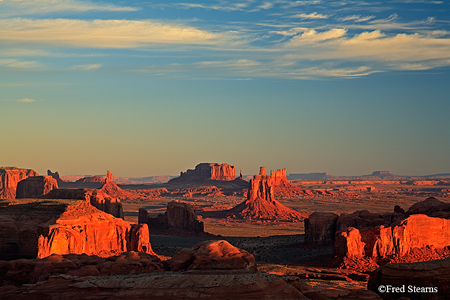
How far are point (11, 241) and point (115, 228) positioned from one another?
36.4ft

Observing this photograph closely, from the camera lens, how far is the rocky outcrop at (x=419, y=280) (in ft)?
122

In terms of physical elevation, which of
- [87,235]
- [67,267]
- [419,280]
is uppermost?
[87,235]

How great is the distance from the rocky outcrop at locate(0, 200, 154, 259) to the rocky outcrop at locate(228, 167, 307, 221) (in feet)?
289

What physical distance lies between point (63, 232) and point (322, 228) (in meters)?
41.5

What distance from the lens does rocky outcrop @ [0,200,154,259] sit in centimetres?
6247

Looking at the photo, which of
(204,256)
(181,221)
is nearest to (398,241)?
(204,256)

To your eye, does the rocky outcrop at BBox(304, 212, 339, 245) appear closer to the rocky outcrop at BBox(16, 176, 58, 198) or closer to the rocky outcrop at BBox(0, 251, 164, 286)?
the rocky outcrop at BBox(0, 251, 164, 286)

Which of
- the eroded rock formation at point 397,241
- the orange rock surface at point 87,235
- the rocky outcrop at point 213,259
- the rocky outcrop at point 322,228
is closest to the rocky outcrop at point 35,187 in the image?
the orange rock surface at point 87,235

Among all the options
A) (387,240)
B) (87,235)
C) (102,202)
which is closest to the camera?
(87,235)

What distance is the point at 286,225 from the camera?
149m

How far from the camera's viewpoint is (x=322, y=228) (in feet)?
300

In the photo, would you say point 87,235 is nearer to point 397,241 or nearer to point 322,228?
point 397,241

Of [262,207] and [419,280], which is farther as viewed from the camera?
[262,207]

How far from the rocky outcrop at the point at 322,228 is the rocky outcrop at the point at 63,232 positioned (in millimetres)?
28617
